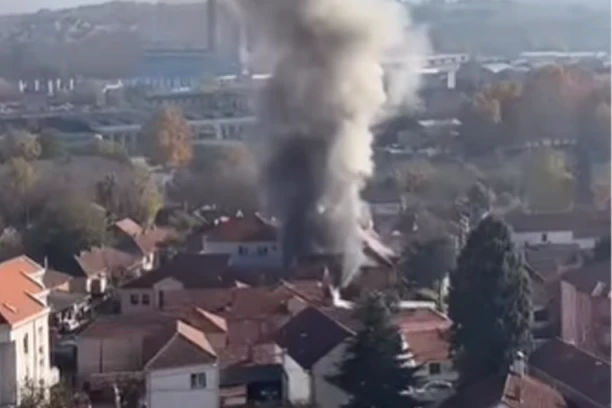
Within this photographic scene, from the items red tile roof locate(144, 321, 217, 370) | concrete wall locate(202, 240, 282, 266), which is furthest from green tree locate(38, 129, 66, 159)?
red tile roof locate(144, 321, 217, 370)

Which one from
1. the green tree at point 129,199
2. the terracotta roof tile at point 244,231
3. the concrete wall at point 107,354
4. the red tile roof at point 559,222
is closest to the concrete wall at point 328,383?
the concrete wall at point 107,354

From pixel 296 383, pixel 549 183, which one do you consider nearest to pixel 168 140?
pixel 549 183

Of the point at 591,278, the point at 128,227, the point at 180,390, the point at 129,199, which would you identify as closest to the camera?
the point at 180,390

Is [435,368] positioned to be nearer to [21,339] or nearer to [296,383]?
[296,383]

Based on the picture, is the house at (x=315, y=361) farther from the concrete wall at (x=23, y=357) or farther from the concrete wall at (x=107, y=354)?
the concrete wall at (x=23, y=357)

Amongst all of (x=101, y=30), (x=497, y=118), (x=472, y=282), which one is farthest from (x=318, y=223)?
(x=101, y=30)

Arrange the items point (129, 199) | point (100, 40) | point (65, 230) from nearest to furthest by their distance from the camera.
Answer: point (65, 230) → point (129, 199) → point (100, 40)

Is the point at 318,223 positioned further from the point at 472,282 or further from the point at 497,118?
the point at 497,118
